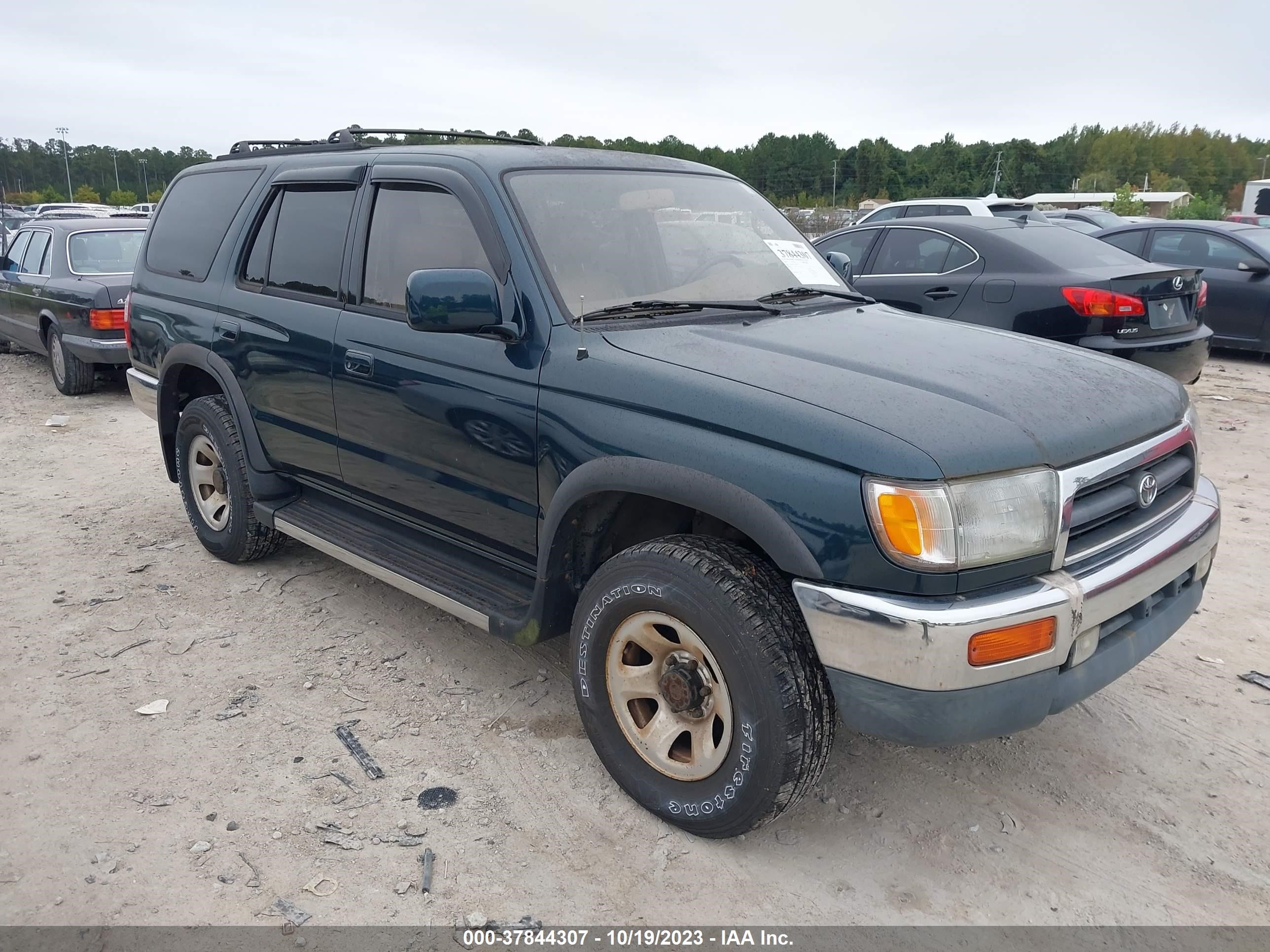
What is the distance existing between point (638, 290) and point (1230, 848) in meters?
2.51

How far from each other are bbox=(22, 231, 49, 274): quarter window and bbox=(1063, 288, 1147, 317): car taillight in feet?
31.7

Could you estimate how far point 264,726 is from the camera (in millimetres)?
3436

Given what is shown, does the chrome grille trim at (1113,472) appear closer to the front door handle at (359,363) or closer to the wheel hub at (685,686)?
the wheel hub at (685,686)

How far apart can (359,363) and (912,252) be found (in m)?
5.16

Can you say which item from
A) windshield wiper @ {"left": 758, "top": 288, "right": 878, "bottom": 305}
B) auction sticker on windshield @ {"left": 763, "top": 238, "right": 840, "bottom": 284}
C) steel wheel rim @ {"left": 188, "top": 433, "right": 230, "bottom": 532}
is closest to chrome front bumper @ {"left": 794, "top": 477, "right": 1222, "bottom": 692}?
windshield wiper @ {"left": 758, "top": 288, "right": 878, "bottom": 305}

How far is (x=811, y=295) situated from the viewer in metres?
3.67

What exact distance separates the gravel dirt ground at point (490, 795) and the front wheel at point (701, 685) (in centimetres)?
20

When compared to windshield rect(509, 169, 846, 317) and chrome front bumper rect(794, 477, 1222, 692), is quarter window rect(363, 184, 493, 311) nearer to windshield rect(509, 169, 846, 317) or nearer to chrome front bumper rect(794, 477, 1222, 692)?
windshield rect(509, 169, 846, 317)

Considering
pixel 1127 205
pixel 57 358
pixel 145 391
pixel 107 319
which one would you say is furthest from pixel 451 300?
pixel 1127 205

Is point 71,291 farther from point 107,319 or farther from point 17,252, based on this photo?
point 17,252

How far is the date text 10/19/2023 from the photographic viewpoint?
2.43 meters

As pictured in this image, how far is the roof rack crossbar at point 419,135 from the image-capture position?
4.09 m

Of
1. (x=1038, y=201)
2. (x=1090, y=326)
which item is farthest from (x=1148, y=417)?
(x=1038, y=201)

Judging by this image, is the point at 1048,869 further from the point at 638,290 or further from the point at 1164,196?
the point at 1164,196
